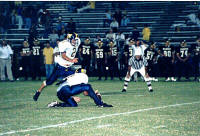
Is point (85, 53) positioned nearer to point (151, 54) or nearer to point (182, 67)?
point (151, 54)

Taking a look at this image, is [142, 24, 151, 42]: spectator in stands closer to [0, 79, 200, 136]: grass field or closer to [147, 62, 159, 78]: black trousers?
[147, 62, 159, 78]: black trousers

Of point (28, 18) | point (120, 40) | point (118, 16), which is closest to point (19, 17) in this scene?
point (28, 18)

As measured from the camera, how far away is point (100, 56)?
2688cm

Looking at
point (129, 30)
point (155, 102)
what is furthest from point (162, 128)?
point (129, 30)

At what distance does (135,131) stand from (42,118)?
255 cm

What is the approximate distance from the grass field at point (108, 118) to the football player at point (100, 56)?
11.0 meters

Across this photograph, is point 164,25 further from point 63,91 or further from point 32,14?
point 63,91

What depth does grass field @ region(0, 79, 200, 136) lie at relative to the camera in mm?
9172

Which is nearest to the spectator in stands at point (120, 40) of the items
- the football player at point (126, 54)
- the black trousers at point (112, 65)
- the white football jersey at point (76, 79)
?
the football player at point (126, 54)

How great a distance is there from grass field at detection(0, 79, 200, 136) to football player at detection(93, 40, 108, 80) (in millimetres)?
11021

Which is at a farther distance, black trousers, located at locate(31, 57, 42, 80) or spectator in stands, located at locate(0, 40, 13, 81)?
black trousers, located at locate(31, 57, 42, 80)

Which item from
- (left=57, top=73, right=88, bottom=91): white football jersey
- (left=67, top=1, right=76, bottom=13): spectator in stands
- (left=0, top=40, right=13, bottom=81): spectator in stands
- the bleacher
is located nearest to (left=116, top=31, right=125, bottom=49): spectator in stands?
the bleacher

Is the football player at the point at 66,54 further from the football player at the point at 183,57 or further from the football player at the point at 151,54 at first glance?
the football player at the point at 183,57

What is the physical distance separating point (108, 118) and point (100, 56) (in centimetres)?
1607
